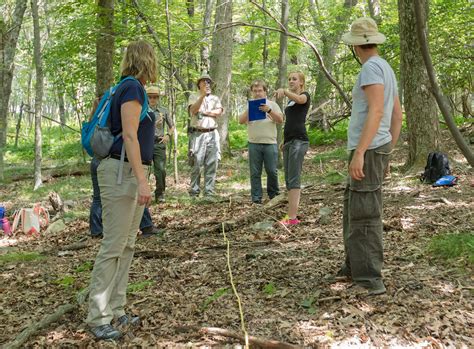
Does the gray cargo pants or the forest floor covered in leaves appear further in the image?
the gray cargo pants

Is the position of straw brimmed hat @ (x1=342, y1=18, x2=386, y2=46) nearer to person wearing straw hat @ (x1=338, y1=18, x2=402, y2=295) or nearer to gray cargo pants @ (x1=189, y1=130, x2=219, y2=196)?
person wearing straw hat @ (x1=338, y1=18, x2=402, y2=295)

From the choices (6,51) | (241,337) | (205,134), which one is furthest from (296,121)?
(6,51)

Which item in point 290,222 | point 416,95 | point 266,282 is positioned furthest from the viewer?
point 416,95

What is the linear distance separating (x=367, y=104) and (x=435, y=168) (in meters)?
4.70

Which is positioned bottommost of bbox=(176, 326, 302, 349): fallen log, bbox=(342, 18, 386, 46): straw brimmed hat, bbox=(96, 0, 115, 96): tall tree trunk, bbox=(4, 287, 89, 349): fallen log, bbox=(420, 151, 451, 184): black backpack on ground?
bbox=(4, 287, 89, 349): fallen log

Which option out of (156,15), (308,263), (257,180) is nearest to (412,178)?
(257,180)

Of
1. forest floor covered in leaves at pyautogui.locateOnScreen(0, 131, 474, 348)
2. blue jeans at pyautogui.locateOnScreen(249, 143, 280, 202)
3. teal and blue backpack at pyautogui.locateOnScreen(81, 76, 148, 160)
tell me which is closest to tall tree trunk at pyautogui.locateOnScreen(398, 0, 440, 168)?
forest floor covered in leaves at pyautogui.locateOnScreen(0, 131, 474, 348)

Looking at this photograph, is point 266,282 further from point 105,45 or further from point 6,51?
point 6,51

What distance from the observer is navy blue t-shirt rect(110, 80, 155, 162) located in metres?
3.09

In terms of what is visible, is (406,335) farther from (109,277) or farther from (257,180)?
(257,180)

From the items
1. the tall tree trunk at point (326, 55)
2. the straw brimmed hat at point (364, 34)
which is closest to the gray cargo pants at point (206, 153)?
the straw brimmed hat at point (364, 34)

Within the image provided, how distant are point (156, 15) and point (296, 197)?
24.3 ft

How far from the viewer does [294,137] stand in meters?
5.91

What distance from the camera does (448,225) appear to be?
209 inches
